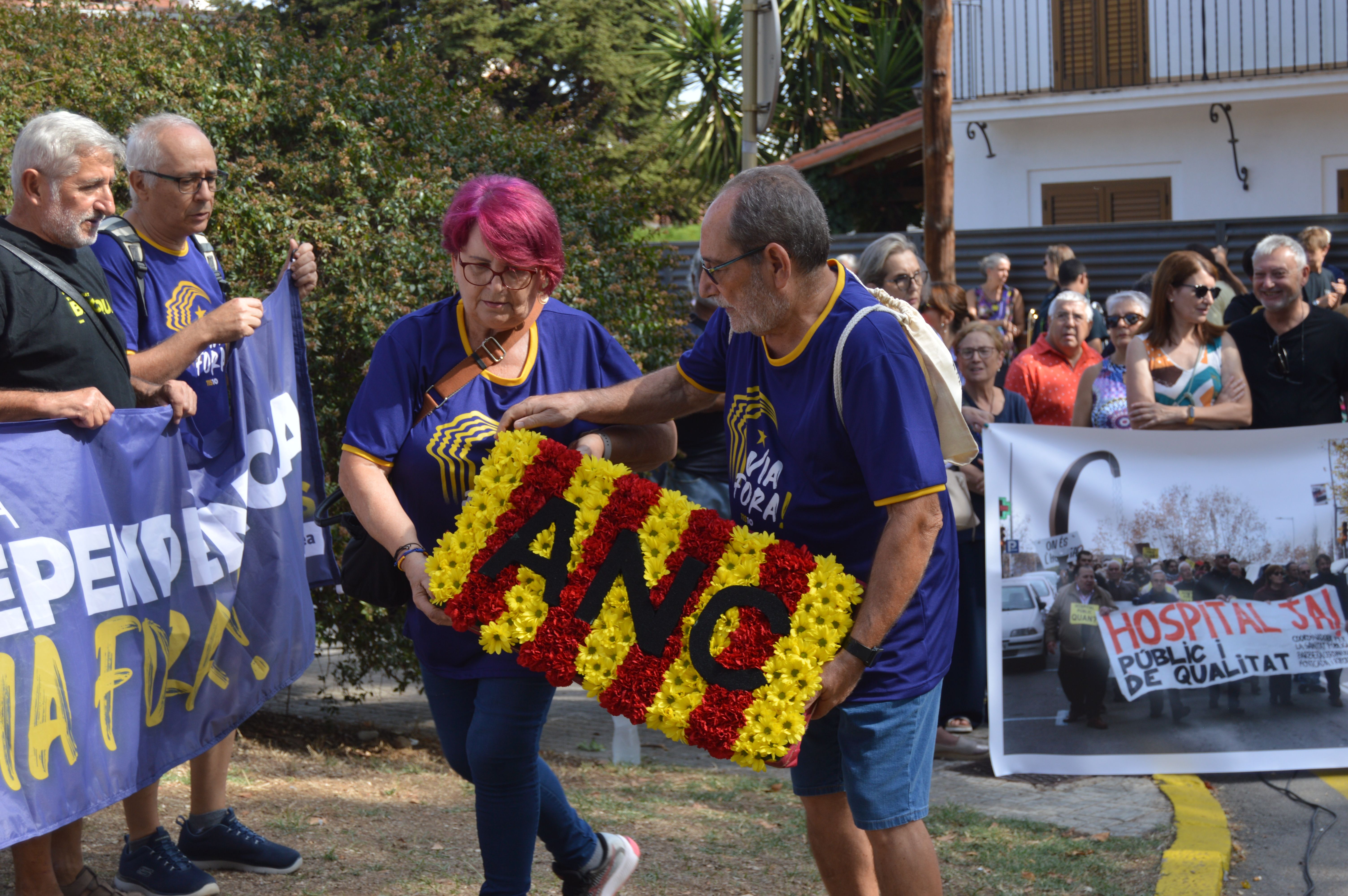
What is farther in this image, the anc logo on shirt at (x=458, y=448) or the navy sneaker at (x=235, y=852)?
the navy sneaker at (x=235, y=852)

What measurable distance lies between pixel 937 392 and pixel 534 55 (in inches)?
1156

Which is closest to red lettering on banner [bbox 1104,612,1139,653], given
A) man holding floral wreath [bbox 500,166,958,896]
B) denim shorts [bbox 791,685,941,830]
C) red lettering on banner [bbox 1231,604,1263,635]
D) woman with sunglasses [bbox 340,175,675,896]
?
red lettering on banner [bbox 1231,604,1263,635]

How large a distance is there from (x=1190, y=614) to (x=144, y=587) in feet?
14.0

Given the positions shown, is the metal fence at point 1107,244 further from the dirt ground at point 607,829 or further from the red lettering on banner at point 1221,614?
the dirt ground at point 607,829

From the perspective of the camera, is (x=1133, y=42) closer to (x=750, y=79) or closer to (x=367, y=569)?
(x=750, y=79)

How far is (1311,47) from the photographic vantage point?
17906 mm

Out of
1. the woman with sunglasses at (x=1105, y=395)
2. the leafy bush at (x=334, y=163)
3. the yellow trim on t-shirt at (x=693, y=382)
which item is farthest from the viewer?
the woman with sunglasses at (x=1105, y=395)

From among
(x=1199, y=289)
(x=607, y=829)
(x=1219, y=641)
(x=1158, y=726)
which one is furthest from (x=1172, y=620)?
(x=607, y=829)

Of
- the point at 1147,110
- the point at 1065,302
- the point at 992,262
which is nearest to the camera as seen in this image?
the point at 1065,302

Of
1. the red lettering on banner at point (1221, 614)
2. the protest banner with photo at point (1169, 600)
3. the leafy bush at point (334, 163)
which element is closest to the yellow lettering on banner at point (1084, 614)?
the protest banner with photo at point (1169, 600)

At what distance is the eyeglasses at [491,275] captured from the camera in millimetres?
3043

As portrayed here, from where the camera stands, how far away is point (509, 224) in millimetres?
2998

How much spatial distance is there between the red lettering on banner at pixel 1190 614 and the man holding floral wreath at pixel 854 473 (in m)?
2.98

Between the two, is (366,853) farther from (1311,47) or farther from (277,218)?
(1311,47)
